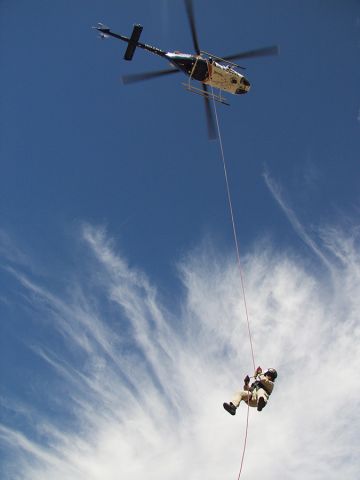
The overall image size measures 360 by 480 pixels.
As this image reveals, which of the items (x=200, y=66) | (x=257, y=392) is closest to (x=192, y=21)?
(x=200, y=66)

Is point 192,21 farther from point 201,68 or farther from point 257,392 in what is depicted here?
point 257,392

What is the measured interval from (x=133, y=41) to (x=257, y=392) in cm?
1284

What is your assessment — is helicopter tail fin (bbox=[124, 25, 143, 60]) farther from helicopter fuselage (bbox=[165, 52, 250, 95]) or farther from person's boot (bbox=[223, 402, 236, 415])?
person's boot (bbox=[223, 402, 236, 415])

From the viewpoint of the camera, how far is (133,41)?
13.6m

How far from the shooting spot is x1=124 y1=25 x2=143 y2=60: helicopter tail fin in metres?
13.3

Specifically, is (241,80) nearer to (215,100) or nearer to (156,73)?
(215,100)

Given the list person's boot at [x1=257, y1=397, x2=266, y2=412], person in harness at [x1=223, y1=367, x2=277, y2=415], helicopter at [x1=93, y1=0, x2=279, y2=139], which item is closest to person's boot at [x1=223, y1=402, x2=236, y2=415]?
person in harness at [x1=223, y1=367, x2=277, y2=415]

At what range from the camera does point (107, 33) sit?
13445mm

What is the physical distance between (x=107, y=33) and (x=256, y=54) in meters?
5.68

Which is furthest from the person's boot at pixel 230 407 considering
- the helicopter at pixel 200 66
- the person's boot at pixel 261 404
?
the helicopter at pixel 200 66

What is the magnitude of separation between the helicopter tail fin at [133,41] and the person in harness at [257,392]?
1206 cm

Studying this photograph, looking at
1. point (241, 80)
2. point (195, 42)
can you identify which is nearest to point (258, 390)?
point (241, 80)

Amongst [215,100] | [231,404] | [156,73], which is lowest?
[231,404]

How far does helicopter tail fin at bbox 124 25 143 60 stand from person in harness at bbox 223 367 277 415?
1206cm
